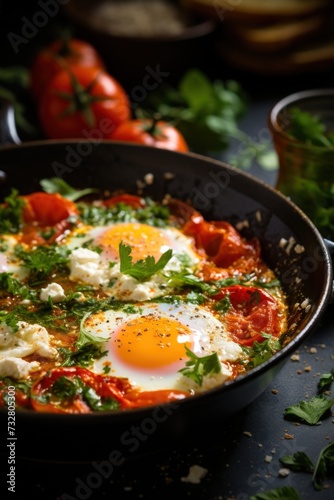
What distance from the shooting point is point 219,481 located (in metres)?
2.72

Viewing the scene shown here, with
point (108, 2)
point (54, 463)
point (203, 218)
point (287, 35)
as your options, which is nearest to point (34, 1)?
point (108, 2)

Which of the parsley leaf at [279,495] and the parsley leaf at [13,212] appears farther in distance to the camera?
the parsley leaf at [13,212]

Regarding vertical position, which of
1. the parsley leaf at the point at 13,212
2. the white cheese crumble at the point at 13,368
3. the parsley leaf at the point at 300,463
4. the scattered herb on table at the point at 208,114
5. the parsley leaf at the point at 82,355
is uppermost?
the white cheese crumble at the point at 13,368

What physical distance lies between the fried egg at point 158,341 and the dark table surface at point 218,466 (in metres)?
0.25

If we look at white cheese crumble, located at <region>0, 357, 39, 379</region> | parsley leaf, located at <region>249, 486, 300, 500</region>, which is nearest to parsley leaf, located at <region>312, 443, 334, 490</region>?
parsley leaf, located at <region>249, 486, 300, 500</region>

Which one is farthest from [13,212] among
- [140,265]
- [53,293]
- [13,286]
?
[140,265]

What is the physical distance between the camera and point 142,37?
5.31 m

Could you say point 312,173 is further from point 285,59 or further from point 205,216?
point 285,59

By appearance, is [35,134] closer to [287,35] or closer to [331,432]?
[287,35]

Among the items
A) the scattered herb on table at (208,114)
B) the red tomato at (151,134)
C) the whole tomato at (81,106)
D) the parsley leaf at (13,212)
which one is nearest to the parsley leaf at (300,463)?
the parsley leaf at (13,212)

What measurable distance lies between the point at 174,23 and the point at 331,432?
3815 millimetres

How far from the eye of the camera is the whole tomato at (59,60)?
5.34 meters

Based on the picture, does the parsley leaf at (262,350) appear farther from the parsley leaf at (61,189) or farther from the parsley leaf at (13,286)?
the parsley leaf at (61,189)

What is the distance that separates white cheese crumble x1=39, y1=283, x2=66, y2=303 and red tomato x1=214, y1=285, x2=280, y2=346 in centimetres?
67
